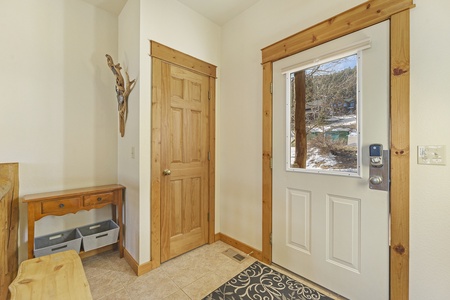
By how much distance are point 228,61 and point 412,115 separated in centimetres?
190

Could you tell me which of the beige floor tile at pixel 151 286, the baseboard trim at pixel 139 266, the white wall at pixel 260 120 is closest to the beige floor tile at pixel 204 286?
the beige floor tile at pixel 151 286

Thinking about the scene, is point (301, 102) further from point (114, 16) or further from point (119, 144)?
point (114, 16)

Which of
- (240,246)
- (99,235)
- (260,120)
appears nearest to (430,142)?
(260,120)

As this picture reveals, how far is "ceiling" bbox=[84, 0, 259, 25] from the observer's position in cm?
222

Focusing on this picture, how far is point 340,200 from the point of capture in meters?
1.62

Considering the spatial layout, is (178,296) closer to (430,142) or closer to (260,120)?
(260,120)

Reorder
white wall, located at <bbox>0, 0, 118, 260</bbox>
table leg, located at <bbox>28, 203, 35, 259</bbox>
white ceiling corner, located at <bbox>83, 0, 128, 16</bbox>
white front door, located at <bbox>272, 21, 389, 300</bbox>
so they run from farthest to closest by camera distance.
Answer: white ceiling corner, located at <bbox>83, 0, 128, 16</bbox> → white wall, located at <bbox>0, 0, 118, 260</bbox> → table leg, located at <bbox>28, 203, 35, 259</bbox> → white front door, located at <bbox>272, 21, 389, 300</bbox>

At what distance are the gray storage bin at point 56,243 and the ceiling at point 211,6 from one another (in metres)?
2.53

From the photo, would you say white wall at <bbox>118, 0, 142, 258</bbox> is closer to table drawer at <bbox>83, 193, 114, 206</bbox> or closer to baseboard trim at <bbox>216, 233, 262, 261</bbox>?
table drawer at <bbox>83, 193, 114, 206</bbox>

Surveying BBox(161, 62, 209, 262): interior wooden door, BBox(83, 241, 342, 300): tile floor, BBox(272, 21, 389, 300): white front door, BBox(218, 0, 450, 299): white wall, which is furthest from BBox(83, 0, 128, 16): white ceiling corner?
BBox(83, 241, 342, 300): tile floor

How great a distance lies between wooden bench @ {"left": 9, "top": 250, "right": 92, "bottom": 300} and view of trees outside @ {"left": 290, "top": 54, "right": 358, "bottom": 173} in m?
1.74

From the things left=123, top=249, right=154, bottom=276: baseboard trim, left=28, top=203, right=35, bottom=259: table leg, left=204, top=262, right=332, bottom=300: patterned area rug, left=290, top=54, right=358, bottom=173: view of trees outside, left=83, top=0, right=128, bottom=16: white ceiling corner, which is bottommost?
left=204, top=262, right=332, bottom=300: patterned area rug

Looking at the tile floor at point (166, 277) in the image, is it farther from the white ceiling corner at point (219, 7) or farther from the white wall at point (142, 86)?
the white ceiling corner at point (219, 7)

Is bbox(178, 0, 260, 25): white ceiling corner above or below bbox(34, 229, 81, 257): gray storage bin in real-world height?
above
